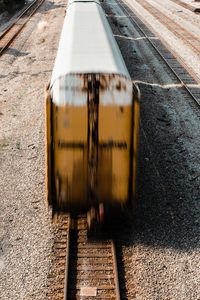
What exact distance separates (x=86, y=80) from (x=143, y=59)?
51.7 ft

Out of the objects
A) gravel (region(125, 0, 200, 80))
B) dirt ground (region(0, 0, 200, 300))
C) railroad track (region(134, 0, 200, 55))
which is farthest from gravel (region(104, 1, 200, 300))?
railroad track (region(134, 0, 200, 55))

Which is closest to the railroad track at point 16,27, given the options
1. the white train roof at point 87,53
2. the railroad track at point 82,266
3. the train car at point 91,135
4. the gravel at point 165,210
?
the gravel at point 165,210

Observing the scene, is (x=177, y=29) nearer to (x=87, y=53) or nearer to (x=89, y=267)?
(x=87, y=53)

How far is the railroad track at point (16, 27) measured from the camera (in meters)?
26.8

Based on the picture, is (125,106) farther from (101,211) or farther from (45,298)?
(45,298)

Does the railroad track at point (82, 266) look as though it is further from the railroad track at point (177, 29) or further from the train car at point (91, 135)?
the railroad track at point (177, 29)

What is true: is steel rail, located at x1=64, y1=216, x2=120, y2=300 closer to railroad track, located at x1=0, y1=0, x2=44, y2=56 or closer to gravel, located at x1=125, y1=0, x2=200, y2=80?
gravel, located at x1=125, y1=0, x2=200, y2=80

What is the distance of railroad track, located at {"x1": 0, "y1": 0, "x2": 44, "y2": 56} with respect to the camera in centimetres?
2676

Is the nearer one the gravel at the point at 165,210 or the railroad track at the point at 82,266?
the railroad track at the point at 82,266

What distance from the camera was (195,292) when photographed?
8.11 meters

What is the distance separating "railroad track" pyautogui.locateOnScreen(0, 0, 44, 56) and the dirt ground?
718 centimetres

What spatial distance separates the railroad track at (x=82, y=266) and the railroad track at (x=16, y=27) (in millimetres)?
17443

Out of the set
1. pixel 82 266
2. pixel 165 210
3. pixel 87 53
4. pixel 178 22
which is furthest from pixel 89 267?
pixel 178 22

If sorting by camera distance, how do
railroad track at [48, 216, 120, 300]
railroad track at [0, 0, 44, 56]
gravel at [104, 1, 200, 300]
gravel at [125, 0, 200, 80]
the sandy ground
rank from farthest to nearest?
railroad track at [0, 0, 44, 56]
gravel at [125, 0, 200, 80]
the sandy ground
gravel at [104, 1, 200, 300]
railroad track at [48, 216, 120, 300]
